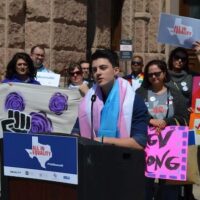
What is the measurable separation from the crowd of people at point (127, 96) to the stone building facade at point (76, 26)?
1597 mm

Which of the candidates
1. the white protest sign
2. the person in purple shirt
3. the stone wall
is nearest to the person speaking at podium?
the person in purple shirt

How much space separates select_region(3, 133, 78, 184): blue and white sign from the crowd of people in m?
0.66

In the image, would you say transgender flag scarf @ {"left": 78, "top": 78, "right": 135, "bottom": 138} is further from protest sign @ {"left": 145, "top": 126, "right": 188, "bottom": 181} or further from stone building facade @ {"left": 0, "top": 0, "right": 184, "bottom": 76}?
stone building facade @ {"left": 0, "top": 0, "right": 184, "bottom": 76}

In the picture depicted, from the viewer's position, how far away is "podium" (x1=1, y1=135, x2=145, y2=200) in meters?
3.86

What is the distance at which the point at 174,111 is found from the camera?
23.0 feet

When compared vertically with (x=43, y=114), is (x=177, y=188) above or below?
below

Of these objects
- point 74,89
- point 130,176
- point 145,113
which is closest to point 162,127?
point 74,89

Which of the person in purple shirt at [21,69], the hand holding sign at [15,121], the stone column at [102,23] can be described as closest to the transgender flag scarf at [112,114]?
the hand holding sign at [15,121]

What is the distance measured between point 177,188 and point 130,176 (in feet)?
10.2

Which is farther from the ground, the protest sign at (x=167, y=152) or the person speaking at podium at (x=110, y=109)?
the person speaking at podium at (x=110, y=109)

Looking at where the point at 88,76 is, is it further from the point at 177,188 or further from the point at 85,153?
the point at 85,153

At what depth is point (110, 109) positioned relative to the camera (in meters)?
4.81

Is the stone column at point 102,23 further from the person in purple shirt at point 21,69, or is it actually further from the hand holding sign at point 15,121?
the hand holding sign at point 15,121

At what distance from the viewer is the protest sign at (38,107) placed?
741 centimetres
